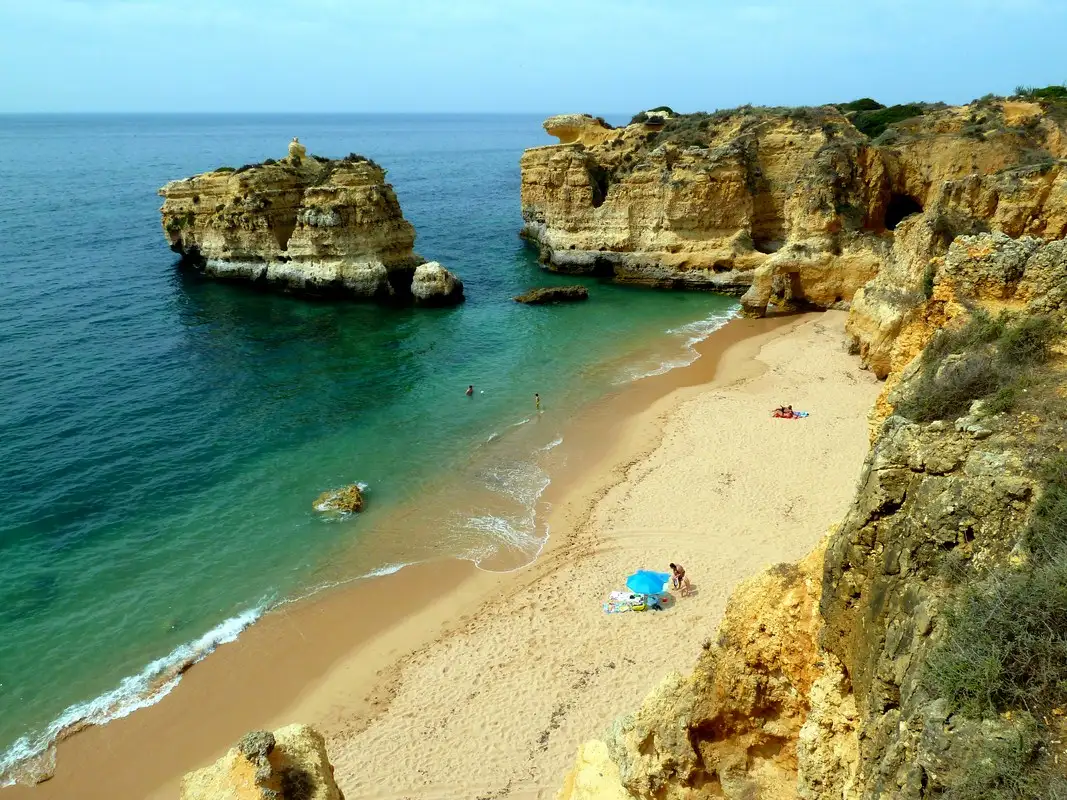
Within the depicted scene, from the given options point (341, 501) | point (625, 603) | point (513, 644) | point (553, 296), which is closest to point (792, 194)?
point (553, 296)

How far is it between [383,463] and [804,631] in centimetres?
1636

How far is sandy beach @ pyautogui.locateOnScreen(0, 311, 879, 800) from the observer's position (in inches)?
435

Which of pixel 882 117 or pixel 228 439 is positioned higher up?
pixel 882 117

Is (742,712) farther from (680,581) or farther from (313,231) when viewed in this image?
(313,231)

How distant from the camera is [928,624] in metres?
3.84

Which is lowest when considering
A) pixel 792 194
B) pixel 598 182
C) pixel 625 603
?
pixel 625 603

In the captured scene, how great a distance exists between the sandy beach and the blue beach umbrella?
0.52 meters

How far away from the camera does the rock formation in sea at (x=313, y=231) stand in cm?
3525

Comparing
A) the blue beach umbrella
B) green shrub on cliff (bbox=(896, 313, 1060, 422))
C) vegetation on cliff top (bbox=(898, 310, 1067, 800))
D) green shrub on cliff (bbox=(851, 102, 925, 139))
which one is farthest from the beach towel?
green shrub on cliff (bbox=(851, 102, 925, 139))

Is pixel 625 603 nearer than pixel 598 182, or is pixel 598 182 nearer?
pixel 625 603

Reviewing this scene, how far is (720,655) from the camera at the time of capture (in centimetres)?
624

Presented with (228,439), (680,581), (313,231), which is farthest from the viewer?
(313,231)

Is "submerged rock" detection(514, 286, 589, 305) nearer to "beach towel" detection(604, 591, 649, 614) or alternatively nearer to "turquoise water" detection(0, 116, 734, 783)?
"turquoise water" detection(0, 116, 734, 783)

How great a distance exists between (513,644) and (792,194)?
26.0 m
